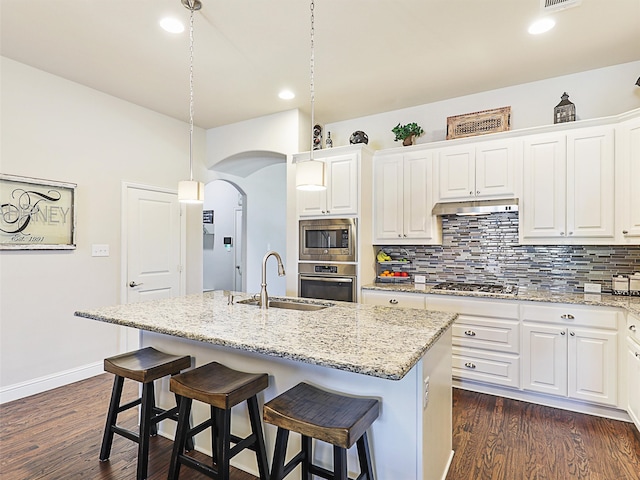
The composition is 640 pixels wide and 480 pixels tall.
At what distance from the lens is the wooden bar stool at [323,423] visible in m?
1.38

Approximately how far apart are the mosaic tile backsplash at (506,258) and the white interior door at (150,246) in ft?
8.55

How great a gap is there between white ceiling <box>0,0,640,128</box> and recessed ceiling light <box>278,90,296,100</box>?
0.07 metres

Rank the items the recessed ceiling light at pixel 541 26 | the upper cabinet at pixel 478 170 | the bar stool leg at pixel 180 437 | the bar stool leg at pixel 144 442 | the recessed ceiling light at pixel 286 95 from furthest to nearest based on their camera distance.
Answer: the recessed ceiling light at pixel 286 95 → the upper cabinet at pixel 478 170 → the recessed ceiling light at pixel 541 26 → the bar stool leg at pixel 144 442 → the bar stool leg at pixel 180 437

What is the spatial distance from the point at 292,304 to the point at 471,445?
4.95 feet

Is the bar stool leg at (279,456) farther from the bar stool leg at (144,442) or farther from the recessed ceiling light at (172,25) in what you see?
the recessed ceiling light at (172,25)

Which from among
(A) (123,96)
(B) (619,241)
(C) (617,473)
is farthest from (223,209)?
(C) (617,473)

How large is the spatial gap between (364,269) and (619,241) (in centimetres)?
214

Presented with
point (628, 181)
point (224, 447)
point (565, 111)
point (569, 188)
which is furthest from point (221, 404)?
point (565, 111)

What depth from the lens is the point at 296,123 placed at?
409cm

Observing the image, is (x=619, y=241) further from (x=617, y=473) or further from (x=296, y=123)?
(x=296, y=123)

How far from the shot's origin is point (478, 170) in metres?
3.39

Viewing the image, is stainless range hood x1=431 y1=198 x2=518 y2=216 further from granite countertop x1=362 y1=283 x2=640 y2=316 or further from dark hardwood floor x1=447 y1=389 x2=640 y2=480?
dark hardwood floor x1=447 y1=389 x2=640 y2=480

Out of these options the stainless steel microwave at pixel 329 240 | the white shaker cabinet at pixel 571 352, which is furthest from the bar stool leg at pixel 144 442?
the white shaker cabinet at pixel 571 352

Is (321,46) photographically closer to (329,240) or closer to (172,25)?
(172,25)
